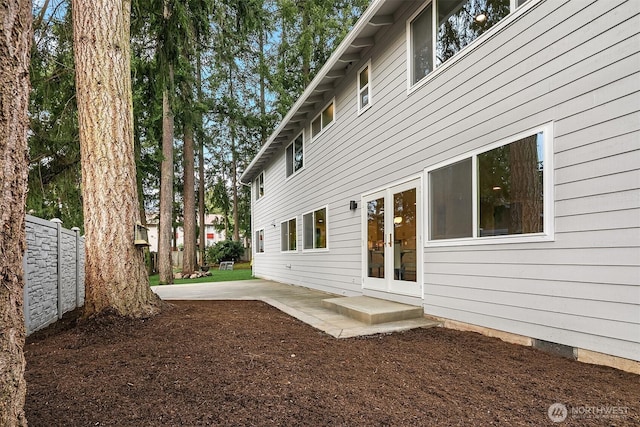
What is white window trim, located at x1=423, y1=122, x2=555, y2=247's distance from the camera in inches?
132

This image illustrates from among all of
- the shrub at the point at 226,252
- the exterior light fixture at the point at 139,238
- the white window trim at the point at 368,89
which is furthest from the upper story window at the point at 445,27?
the shrub at the point at 226,252

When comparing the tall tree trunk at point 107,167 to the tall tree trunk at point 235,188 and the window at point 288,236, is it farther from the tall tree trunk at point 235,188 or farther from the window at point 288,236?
the tall tree trunk at point 235,188

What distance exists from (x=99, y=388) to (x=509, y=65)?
446cm

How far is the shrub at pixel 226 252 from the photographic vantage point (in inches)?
813

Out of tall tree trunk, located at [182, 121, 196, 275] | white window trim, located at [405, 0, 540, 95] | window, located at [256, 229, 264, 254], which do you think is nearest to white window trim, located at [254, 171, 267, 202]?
window, located at [256, 229, 264, 254]

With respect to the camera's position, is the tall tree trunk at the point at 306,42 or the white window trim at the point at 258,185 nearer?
the white window trim at the point at 258,185

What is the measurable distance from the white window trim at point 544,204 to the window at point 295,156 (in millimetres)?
5674

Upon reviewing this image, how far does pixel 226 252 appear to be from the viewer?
20.6m

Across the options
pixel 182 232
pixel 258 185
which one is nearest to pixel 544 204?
pixel 258 185

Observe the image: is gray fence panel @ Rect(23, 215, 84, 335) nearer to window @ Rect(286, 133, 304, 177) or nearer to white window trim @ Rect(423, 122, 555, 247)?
white window trim @ Rect(423, 122, 555, 247)

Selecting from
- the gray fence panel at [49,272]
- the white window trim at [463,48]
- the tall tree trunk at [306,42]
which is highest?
the tall tree trunk at [306,42]

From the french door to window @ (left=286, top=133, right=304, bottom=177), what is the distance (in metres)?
3.97

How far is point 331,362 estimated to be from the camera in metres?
3.06

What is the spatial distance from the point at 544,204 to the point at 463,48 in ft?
7.07
